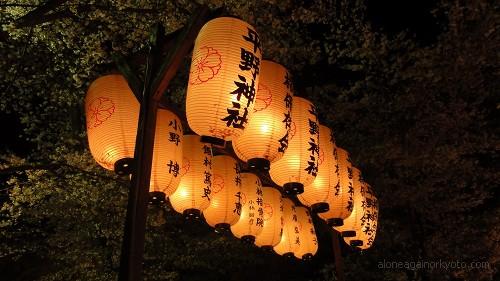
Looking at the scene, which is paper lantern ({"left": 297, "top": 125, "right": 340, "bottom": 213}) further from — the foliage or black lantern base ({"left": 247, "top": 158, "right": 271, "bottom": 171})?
the foliage

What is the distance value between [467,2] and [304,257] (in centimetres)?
989

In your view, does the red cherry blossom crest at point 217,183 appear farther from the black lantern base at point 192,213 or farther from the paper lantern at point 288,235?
the paper lantern at point 288,235

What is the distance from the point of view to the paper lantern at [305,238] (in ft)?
29.2

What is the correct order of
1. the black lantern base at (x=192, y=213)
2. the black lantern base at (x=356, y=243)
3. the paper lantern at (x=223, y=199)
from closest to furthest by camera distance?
1. the black lantern base at (x=192, y=213)
2. the paper lantern at (x=223, y=199)
3. the black lantern base at (x=356, y=243)

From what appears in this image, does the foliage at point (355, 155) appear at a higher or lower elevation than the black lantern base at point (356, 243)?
higher

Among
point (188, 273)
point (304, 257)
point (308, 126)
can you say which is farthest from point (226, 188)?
point (188, 273)

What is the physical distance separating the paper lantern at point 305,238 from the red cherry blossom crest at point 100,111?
17.4ft

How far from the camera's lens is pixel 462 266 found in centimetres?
1233

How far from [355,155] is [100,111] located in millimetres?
10103

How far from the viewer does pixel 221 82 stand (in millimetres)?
4586

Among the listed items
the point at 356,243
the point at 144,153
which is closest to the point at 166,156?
the point at 144,153

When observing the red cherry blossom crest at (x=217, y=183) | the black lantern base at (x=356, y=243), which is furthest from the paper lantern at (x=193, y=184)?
the black lantern base at (x=356, y=243)

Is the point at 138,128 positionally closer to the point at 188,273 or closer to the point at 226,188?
the point at 226,188

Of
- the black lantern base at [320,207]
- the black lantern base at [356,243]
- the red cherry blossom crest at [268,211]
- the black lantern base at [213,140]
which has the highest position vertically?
the red cherry blossom crest at [268,211]
